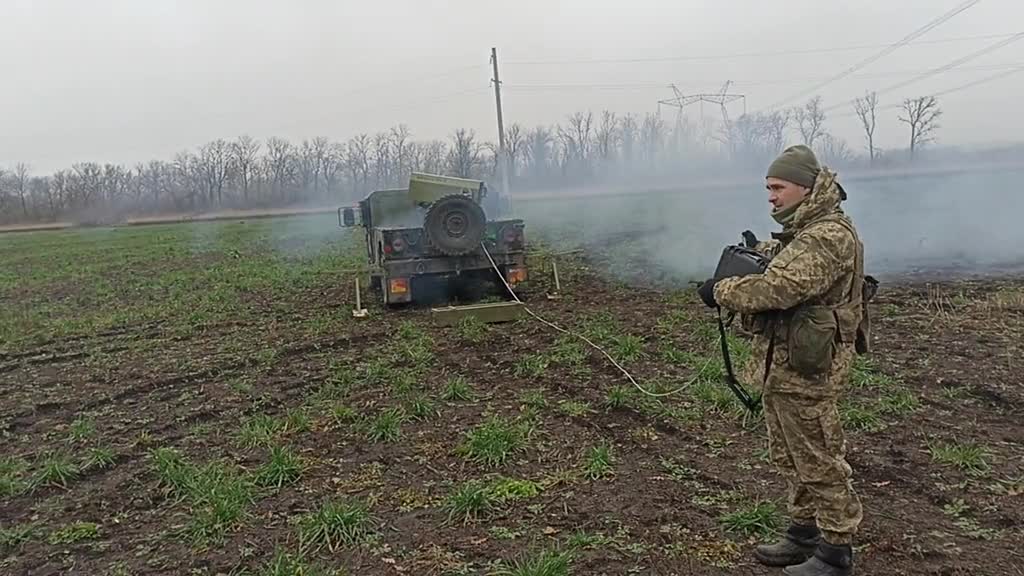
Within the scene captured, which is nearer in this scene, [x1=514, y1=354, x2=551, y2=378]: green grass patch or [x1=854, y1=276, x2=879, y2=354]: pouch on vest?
[x1=854, y1=276, x2=879, y2=354]: pouch on vest

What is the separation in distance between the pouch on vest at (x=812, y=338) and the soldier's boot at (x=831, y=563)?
78 centimetres

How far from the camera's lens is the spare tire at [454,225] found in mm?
10930

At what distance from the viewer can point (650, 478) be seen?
470 centimetres

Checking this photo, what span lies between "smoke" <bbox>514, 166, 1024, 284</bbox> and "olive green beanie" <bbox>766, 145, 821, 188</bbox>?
8768mm

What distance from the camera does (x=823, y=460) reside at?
11.1 ft

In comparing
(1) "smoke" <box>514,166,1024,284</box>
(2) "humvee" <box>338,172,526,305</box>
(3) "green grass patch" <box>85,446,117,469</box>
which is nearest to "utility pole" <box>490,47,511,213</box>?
(1) "smoke" <box>514,166,1024,284</box>

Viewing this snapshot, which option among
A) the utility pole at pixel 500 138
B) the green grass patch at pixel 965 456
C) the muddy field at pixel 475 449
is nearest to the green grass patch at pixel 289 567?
the muddy field at pixel 475 449

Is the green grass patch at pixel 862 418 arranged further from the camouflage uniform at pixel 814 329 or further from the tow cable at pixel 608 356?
the camouflage uniform at pixel 814 329

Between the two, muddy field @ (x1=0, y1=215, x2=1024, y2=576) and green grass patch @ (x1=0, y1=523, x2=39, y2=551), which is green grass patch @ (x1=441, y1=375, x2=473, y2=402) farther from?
green grass patch @ (x1=0, y1=523, x2=39, y2=551)

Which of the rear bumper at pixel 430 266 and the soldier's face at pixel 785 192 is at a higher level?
the soldier's face at pixel 785 192

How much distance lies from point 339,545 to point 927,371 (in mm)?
5293

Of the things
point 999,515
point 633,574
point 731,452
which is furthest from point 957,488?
point 633,574

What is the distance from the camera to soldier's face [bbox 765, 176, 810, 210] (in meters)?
3.37

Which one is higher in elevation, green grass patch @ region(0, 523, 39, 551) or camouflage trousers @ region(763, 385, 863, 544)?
camouflage trousers @ region(763, 385, 863, 544)
